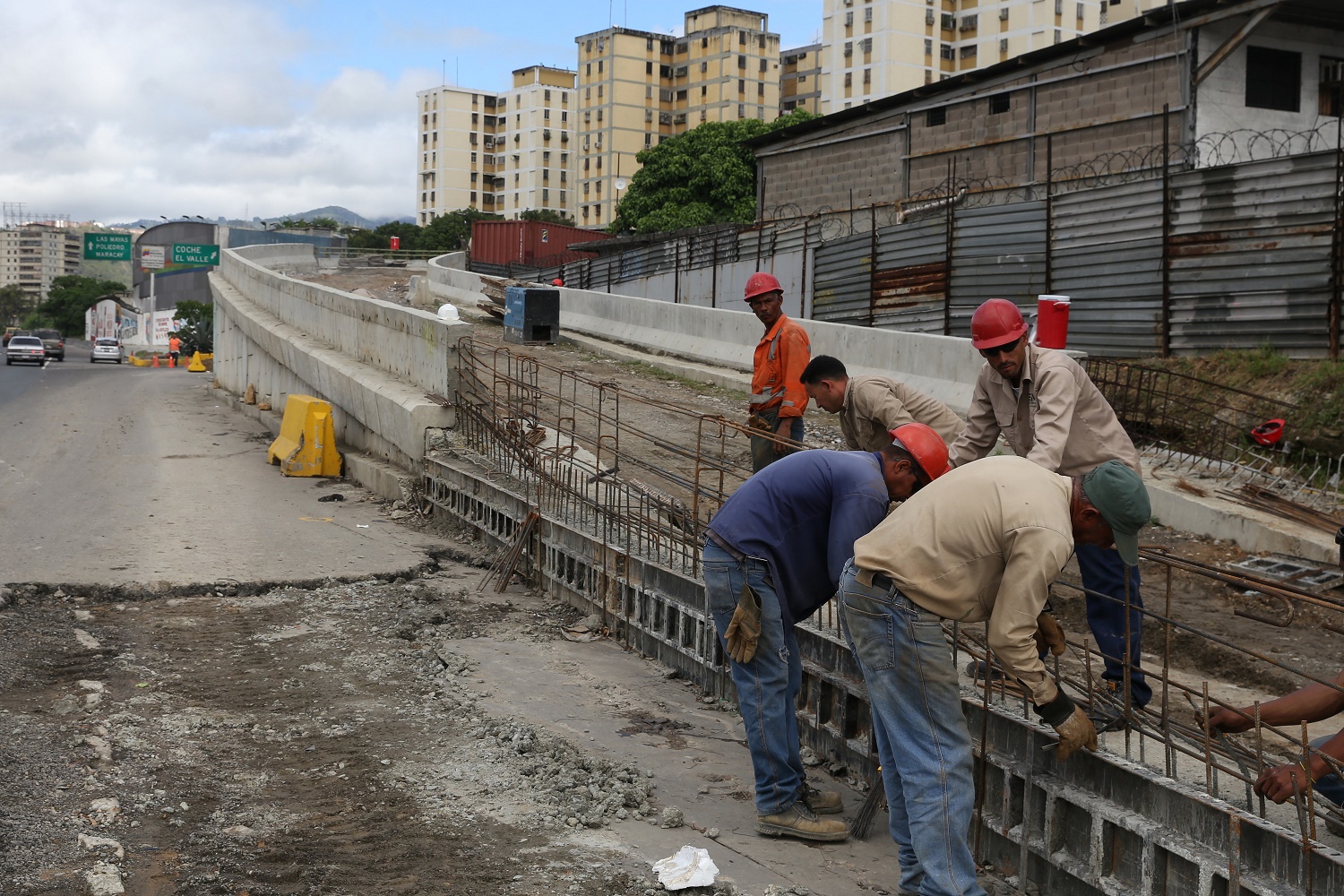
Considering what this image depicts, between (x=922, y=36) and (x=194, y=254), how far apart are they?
49.0 m

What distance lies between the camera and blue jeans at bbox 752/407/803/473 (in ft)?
24.6

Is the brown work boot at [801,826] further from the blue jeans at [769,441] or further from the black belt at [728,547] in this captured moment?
the blue jeans at [769,441]

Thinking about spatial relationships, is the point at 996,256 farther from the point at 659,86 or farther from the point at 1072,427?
the point at 659,86

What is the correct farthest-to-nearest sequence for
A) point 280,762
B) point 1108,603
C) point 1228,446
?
point 1228,446 → point 280,762 → point 1108,603

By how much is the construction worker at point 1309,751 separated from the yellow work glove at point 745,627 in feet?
5.45

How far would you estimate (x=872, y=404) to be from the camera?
5.76 meters

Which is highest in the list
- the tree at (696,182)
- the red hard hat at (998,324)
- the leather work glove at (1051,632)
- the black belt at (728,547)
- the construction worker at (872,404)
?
the tree at (696,182)

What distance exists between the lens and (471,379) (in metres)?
12.4

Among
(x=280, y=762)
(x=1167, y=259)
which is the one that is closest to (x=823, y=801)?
(x=280, y=762)

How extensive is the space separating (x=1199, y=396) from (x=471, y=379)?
7.62m

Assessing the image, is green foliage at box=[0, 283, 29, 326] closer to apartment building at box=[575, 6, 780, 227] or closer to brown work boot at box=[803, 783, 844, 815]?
apartment building at box=[575, 6, 780, 227]

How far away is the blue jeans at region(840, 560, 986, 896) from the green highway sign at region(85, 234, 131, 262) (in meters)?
83.6

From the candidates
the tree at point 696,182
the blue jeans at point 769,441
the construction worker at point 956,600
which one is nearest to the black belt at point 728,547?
the construction worker at point 956,600

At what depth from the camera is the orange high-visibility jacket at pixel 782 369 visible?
738 cm
